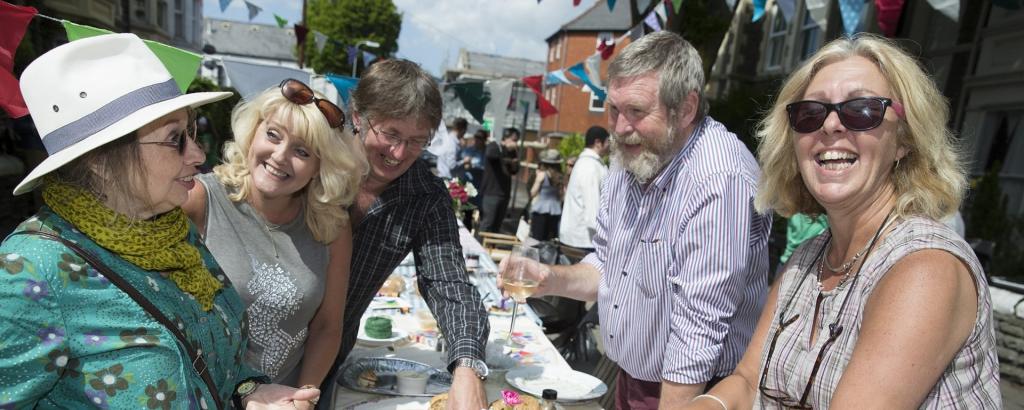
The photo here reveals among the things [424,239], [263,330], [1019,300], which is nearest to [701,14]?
[1019,300]

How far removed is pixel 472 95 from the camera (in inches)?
385

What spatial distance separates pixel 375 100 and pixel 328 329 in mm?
849

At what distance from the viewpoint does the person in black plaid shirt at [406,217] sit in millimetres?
2170

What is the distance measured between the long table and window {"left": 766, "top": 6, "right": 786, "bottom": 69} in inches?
611

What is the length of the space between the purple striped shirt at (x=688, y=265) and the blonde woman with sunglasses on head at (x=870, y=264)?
18 centimetres

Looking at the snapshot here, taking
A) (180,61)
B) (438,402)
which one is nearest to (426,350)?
(438,402)

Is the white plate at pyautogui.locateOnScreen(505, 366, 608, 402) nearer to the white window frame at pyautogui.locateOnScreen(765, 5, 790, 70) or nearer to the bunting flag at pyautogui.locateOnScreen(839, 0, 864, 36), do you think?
the bunting flag at pyautogui.locateOnScreen(839, 0, 864, 36)

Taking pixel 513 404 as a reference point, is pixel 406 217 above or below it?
above

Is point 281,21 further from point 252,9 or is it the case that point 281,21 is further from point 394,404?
point 394,404

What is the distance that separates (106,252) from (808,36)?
16488 millimetres

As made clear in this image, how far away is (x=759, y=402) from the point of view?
158 cm

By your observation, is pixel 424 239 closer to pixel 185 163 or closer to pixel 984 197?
pixel 185 163

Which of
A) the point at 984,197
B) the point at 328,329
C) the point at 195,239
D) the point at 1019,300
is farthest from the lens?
the point at 984,197

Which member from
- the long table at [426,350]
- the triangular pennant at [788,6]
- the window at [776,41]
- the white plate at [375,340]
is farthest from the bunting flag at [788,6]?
the window at [776,41]
